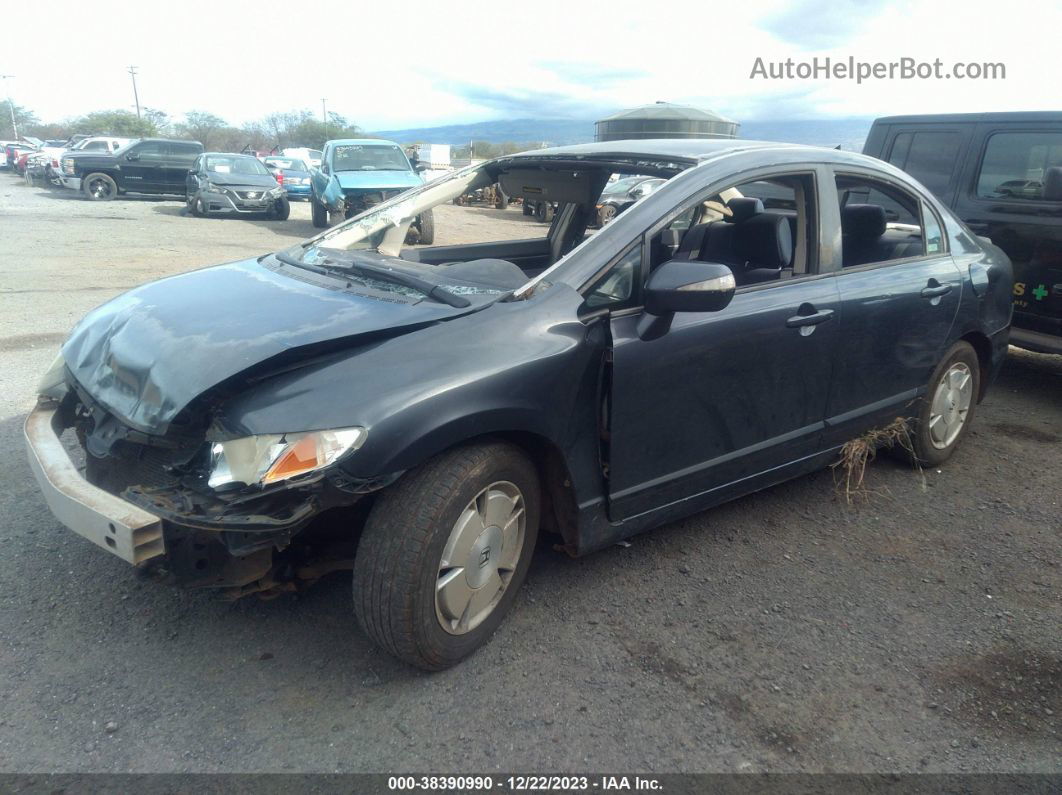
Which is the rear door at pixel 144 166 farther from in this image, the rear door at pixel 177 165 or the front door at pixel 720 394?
the front door at pixel 720 394

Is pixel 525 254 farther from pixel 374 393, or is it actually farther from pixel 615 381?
pixel 374 393

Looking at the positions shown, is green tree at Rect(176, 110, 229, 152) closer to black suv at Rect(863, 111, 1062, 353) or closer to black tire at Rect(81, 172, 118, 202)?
black tire at Rect(81, 172, 118, 202)

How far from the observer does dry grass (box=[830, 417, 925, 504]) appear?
4012mm

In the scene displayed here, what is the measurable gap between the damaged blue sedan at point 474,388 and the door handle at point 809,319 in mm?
11

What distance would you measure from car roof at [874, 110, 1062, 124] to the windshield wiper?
513cm

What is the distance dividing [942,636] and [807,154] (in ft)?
6.92

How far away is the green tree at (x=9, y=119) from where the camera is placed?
274 ft

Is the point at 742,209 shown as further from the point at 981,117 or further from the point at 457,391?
the point at 981,117

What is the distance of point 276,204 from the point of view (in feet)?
59.8

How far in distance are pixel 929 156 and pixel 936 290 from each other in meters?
3.06

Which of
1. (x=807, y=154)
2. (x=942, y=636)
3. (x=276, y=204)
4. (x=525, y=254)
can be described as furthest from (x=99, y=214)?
(x=942, y=636)

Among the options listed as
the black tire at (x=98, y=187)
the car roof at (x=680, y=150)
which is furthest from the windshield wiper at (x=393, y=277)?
the black tire at (x=98, y=187)

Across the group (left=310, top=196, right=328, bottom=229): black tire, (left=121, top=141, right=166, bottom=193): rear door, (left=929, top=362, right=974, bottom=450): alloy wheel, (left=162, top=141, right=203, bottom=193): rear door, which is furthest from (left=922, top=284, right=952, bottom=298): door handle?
(left=121, top=141, right=166, bottom=193): rear door

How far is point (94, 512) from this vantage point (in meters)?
2.27
